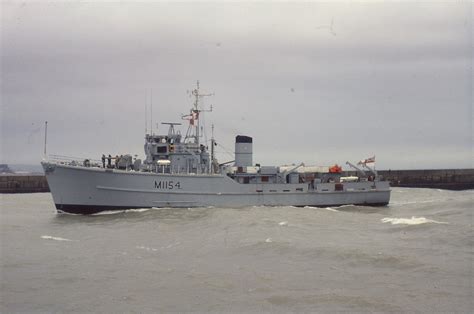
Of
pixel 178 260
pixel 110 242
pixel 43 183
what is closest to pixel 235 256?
pixel 178 260

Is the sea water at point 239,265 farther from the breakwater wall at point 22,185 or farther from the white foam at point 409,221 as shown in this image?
the breakwater wall at point 22,185

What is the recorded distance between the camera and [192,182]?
1297 inches

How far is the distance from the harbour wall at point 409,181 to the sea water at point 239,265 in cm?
3751

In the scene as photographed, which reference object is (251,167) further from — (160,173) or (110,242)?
(110,242)

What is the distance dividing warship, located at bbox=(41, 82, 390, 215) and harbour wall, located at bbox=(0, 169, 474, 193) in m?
27.1

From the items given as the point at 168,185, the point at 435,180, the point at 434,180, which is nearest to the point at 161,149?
the point at 168,185

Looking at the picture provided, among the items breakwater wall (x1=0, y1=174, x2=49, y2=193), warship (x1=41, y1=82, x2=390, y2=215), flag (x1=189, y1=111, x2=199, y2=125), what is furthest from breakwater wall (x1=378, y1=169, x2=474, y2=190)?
breakwater wall (x1=0, y1=174, x2=49, y2=193)

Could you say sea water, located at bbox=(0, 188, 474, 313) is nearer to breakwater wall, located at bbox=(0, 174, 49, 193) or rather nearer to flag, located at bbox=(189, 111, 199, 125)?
flag, located at bbox=(189, 111, 199, 125)

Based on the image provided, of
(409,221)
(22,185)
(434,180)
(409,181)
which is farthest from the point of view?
(409,181)

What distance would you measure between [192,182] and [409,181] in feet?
151

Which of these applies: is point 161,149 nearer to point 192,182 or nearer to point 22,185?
point 192,182

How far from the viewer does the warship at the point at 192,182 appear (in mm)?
31844

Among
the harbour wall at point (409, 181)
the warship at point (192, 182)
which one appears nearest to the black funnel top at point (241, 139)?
the warship at point (192, 182)

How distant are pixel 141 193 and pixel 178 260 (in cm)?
1515
